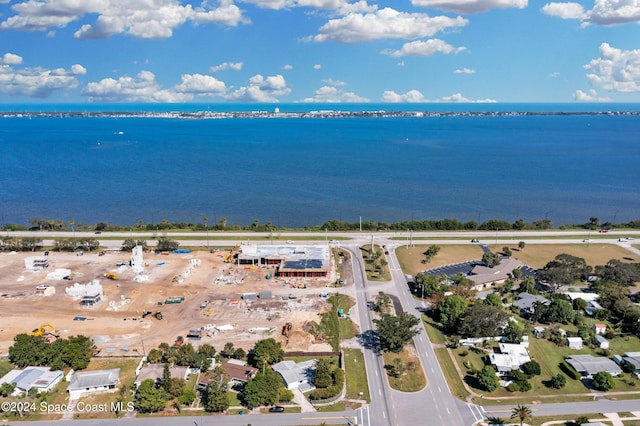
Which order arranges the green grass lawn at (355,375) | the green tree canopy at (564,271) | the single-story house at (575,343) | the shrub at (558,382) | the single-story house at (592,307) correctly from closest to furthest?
the green grass lawn at (355,375) < the shrub at (558,382) < the single-story house at (575,343) < the single-story house at (592,307) < the green tree canopy at (564,271)

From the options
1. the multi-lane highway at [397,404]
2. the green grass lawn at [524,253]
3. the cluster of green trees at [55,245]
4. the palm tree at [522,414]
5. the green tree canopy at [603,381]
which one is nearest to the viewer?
the palm tree at [522,414]

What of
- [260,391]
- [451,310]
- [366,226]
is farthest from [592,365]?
[366,226]

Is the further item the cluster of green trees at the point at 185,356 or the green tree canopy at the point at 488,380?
the cluster of green trees at the point at 185,356

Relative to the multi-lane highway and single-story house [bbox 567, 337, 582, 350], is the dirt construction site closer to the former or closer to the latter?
the multi-lane highway

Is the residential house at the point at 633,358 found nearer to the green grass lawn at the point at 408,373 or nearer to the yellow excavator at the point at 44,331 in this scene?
the green grass lawn at the point at 408,373

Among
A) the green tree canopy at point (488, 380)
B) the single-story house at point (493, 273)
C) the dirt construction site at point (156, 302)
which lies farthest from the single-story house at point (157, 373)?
the single-story house at point (493, 273)

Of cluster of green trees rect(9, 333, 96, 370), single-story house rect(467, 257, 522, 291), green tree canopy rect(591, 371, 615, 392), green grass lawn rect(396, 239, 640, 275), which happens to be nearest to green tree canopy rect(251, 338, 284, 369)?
cluster of green trees rect(9, 333, 96, 370)

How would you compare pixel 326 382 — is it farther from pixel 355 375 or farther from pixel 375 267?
pixel 375 267
